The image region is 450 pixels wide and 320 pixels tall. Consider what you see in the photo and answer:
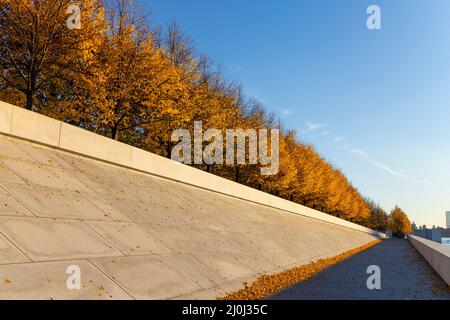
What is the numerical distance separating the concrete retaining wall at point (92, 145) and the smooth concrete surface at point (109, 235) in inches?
3.9

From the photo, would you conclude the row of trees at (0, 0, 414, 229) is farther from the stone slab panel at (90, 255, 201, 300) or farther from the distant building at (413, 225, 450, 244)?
the distant building at (413, 225, 450, 244)

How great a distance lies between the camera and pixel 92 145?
13719 mm

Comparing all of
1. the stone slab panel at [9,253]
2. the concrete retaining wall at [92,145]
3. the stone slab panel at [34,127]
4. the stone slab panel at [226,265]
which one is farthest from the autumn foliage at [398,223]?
the stone slab panel at [9,253]

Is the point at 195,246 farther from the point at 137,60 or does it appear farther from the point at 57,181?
the point at 137,60

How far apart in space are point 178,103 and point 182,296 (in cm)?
1769

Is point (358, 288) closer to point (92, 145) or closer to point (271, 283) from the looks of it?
point (271, 283)

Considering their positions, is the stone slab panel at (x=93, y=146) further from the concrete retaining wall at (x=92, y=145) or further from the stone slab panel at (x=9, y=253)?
the stone slab panel at (x=9, y=253)

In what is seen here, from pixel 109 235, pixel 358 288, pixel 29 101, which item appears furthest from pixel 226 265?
pixel 29 101

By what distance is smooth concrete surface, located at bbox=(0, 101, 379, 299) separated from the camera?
21.5 feet

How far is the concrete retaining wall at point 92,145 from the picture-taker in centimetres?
1109

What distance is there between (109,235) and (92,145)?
19.0ft

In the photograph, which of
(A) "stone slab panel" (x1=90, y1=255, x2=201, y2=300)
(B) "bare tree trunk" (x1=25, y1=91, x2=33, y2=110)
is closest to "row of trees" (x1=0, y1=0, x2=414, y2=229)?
(B) "bare tree trunk" (x1=25, y1=91, x2=33, y2=110)

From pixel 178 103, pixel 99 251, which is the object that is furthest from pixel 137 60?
pixel 99 251

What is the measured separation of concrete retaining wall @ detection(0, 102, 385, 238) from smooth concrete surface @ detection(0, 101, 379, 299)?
3.9 inches
